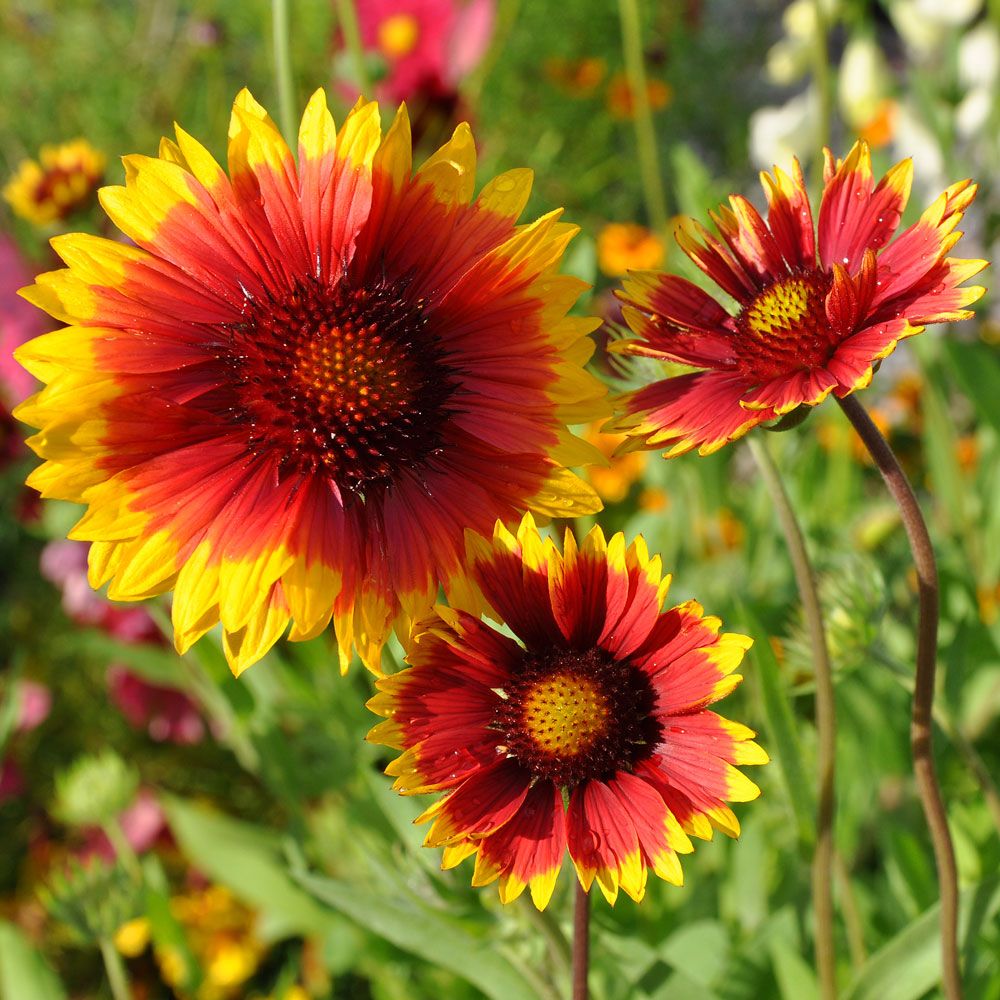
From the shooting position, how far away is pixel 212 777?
1861 mm

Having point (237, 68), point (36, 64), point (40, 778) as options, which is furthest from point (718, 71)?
point (40, 778)

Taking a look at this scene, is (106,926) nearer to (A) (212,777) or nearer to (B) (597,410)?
(B) (597,410)

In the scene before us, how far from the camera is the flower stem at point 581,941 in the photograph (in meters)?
0.57

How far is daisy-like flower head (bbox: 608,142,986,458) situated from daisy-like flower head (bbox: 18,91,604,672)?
0.18 feet

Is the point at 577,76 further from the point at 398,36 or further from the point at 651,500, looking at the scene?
the point at 651,500

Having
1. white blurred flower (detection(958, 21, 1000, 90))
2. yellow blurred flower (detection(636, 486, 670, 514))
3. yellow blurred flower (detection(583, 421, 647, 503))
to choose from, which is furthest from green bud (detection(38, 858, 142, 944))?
white blurred flower (detection(958, 21, 1000, 90))

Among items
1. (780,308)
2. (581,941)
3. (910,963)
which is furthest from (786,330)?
(910,963)

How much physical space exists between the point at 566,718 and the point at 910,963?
1.24ft

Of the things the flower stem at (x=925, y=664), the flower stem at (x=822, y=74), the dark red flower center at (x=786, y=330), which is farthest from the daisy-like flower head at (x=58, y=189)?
the flower stem at (x=925, y=664)

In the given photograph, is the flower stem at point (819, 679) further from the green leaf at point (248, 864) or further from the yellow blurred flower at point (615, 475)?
the yellow blurred flower at point (615, 475)

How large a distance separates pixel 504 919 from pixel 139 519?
446mm

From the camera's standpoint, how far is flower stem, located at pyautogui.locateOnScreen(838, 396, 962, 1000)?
0.55 metres

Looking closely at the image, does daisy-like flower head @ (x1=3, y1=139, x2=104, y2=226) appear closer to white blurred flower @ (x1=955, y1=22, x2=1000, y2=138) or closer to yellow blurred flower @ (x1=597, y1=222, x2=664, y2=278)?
yellow blurred flower @ (x1=597, y1=222, x2=664, y2=278)

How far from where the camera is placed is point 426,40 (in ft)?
7.58
